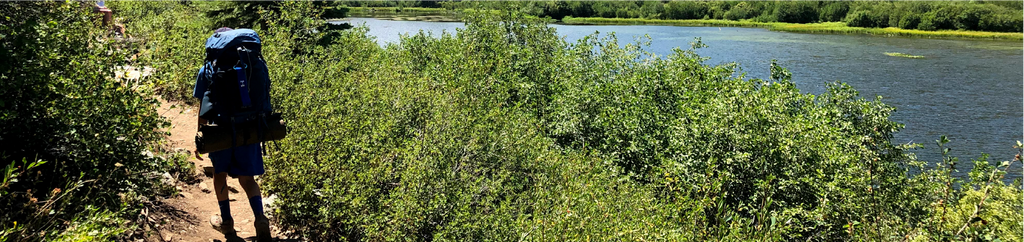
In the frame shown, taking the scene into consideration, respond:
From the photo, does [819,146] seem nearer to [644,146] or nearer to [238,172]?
[644,146]

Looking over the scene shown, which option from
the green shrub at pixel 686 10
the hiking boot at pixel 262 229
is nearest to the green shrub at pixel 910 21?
the green shrub at pixel 686 10


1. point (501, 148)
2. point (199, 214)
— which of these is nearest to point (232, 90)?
point (199, 214)

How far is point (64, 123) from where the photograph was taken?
15.7 ft

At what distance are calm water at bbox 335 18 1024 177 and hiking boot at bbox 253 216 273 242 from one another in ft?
47.4

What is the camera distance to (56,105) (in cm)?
479

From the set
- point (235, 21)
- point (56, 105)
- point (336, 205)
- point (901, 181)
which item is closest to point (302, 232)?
point (336, 205)

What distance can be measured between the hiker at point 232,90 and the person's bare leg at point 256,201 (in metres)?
0.02

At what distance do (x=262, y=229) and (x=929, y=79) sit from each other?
121 ft

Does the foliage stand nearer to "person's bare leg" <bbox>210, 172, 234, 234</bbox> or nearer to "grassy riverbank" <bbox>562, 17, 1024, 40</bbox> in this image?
"person's bare leg" <bbox>210, 172, 234, 234</bbox>

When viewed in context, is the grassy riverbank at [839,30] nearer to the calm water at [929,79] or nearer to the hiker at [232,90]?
the calm water at [929,79]

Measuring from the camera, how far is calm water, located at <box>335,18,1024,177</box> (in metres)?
22.9

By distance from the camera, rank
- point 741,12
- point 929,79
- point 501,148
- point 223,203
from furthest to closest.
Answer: point 741,12, point 929,79, point 501,148, point 223,203

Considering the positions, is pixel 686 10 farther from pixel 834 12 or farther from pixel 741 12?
pixel 834 12

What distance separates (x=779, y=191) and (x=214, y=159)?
10.3 meters
